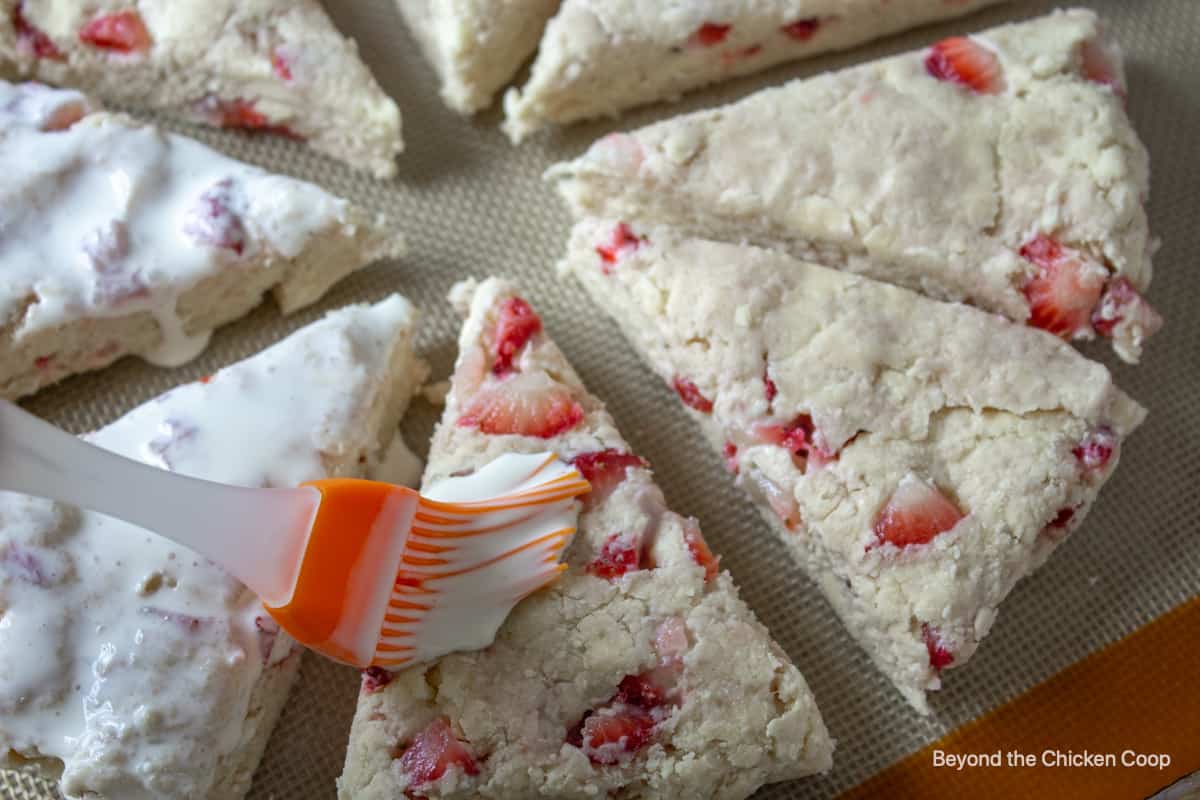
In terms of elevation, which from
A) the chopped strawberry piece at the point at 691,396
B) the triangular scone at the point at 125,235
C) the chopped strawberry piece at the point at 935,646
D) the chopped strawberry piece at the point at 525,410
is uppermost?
the triangular scone at the point at 125,235

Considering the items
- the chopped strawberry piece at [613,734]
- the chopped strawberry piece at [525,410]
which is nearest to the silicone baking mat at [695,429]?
the chopped strawberry piece at [525,410]

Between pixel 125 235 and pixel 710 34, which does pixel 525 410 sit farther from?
pixel 710 34

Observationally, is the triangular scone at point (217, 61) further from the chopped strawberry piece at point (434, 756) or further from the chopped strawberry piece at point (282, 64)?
the chopped strawberry piece at point (434, 756)

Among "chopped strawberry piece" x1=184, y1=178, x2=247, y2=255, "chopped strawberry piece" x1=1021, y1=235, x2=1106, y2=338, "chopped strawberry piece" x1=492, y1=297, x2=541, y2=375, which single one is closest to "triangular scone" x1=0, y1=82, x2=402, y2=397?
"chopped strawberry piece" x1=184, y1=178, x2=247, y2=255

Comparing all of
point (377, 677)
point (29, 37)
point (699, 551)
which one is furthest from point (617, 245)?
point (29, 37)

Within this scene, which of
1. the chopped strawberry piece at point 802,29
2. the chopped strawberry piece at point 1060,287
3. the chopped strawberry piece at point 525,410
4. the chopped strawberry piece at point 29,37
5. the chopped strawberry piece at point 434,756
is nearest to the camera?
Answer: the chopped strawberry piece at point 434,756

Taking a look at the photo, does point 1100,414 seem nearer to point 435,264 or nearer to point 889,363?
point 889,363
